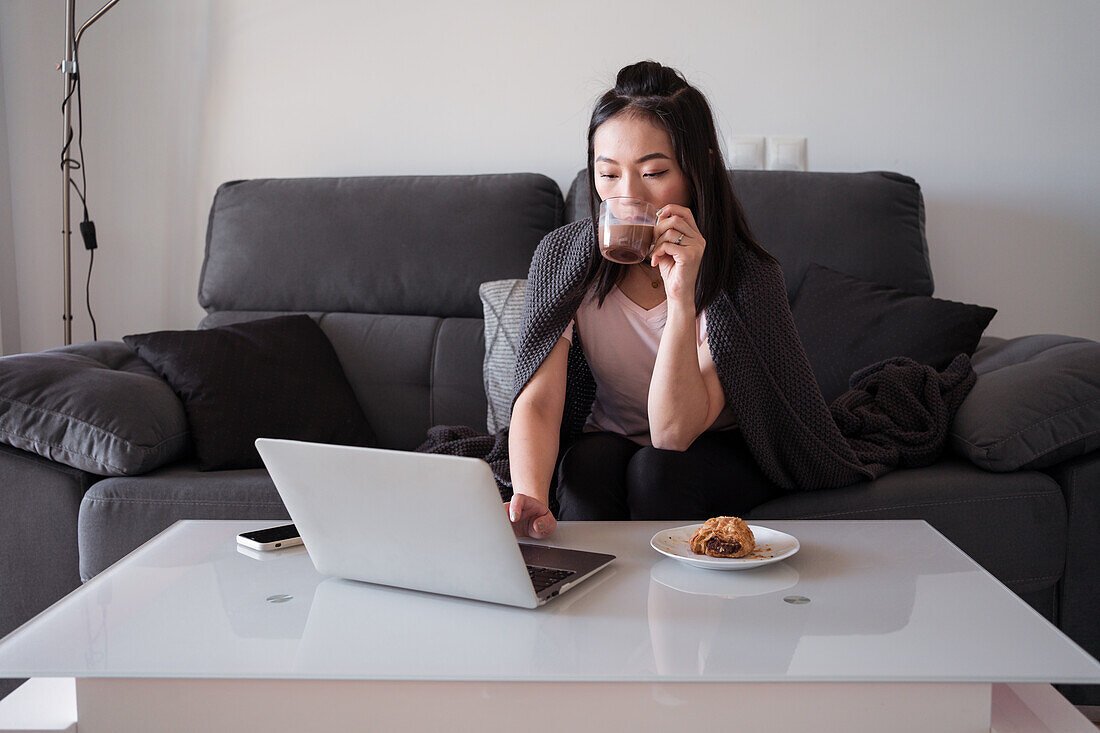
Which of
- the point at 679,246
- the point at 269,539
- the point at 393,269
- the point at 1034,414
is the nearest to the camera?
the point at 269,539

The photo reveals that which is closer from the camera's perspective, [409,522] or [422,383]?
[409,522]

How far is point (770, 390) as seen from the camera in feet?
4.83

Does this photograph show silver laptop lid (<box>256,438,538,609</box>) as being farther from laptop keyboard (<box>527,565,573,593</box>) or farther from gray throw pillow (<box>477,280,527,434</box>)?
gray throw pillow (<box>477,280,527,434</box>)

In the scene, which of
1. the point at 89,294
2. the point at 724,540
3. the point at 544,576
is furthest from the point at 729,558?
the point at 89,294

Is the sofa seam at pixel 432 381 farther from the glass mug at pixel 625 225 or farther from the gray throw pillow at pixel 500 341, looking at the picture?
the glass mug at pixel 625 225

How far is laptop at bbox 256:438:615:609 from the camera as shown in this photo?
0.85m

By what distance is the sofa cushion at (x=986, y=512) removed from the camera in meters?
1.53

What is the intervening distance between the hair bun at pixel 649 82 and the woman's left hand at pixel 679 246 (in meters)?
0.22

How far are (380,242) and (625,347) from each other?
86 centimetres

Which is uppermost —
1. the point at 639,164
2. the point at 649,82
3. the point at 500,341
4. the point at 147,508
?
the point at 649,82

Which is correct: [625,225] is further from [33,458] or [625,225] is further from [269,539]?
[33,458]

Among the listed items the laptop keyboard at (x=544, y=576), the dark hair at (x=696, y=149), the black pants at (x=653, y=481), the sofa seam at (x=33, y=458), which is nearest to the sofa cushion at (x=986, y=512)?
the black pants at (x=653, y=481)

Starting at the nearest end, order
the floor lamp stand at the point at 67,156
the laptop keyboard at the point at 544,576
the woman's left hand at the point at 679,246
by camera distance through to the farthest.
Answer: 1. the laptop keyboard at the point at 544,576
2. the woman's left hand at the point at 679,246
3. the floor lamp stand at the point at 67,156

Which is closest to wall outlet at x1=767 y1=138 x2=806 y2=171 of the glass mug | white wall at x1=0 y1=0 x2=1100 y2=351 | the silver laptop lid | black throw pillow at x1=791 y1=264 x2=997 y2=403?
white wall at x1=0 y1=0 x2=1100 y2=351
